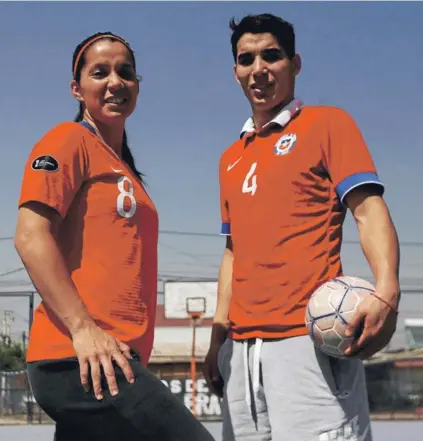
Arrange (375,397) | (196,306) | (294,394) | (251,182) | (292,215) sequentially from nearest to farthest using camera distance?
1. (294,394)
2. (292,215)
3. (251,182)
4. (375,397)
5. (196,306)

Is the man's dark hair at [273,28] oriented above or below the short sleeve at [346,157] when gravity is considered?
above

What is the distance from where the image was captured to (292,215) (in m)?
2.79

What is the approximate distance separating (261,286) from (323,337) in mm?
400

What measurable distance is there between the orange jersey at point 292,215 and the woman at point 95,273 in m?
0.47

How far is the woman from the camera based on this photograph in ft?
6.97

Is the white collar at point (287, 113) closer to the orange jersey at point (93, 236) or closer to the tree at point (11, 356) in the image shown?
the orange jersey at point (93, 236)

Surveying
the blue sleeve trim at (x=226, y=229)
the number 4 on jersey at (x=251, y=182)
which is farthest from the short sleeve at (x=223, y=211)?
the number 4 on jersey at (x=251, y=182)

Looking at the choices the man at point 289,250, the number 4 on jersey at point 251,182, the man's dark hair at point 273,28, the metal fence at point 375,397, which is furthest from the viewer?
the metal fence at point 375,397

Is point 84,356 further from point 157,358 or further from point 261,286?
point 157,358

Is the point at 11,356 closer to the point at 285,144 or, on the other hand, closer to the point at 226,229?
the point at 226,229

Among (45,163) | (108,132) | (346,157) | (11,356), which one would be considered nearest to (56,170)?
(45,163)

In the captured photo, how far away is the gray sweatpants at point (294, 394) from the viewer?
2.60 meters

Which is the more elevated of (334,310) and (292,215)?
(292,215)

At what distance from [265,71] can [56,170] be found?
1.06 metres
